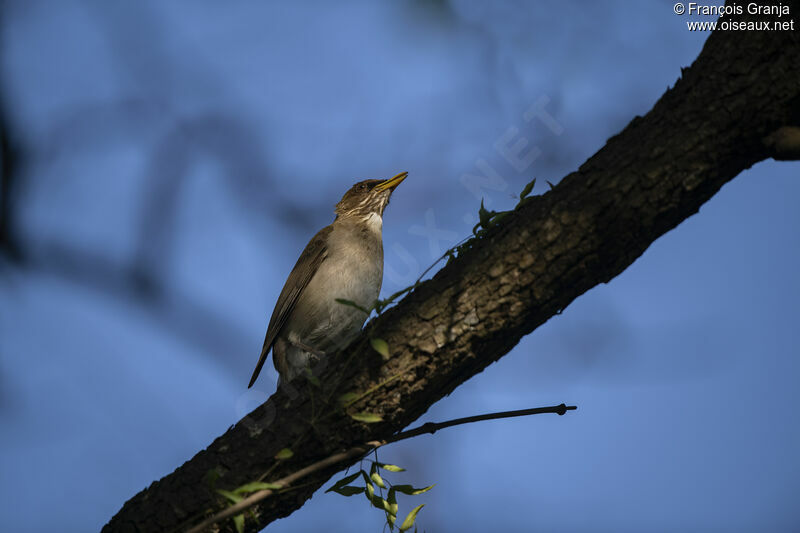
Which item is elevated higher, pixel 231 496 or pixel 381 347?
pixel 381 347

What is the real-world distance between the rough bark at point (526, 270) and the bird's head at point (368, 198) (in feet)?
11.8

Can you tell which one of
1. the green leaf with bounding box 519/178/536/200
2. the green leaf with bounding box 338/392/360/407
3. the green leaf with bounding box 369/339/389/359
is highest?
the green leaf with bounding box 519/178/536/200

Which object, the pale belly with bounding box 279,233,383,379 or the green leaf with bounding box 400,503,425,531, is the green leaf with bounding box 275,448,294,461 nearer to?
the green leaf with bounding box 400,503,425,531

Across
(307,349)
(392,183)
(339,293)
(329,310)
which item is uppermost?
(392,183)

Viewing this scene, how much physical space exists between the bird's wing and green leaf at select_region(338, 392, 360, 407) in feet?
7.26

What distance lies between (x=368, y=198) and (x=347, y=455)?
419cm

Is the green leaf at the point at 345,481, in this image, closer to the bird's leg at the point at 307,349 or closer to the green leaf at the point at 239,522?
the green leaf at the point at 239,522

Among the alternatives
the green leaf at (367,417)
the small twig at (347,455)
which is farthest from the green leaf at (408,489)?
the green leaf at (367,417)

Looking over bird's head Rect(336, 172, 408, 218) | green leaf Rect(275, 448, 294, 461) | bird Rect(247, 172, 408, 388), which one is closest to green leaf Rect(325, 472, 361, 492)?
green leaf Rect(275, 448, 294, 461)

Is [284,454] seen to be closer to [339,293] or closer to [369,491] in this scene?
[369,491]

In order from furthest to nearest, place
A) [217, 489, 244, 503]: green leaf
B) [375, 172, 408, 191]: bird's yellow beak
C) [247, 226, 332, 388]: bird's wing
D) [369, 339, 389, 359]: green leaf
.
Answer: [375, 172, 408, 191]: bird's yellow beak
[247, 226, 332, 388]: bird's wing
[369, 339, 389, 359]: green leaf
[217, 489, 244, 503]: green leaf

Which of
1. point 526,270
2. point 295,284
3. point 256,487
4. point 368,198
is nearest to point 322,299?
point 295,284

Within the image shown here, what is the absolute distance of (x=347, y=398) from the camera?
3002 millimetres

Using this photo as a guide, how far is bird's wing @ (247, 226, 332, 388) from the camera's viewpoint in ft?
17.6
